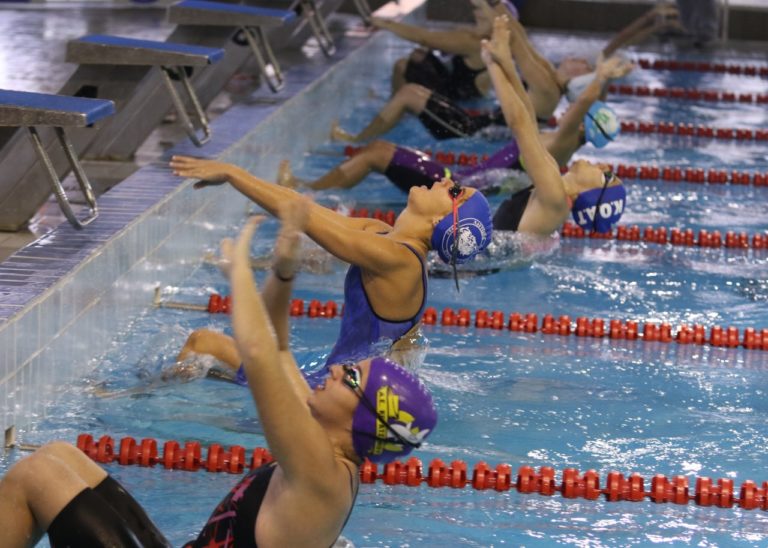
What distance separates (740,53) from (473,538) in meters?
10.7

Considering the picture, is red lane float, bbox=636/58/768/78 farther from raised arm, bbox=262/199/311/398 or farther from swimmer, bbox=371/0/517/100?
raised arm, bbox=262/199/311/398

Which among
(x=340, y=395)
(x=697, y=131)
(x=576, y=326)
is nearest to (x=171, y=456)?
(x=340, y=395)

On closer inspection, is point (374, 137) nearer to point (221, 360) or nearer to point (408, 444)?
point (221, 360)

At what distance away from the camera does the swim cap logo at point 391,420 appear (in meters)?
2.50

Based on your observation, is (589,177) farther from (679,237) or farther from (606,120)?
(679,237)

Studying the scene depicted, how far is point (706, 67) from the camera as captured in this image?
12.6 metres

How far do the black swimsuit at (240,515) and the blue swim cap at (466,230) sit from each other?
4.91 ft

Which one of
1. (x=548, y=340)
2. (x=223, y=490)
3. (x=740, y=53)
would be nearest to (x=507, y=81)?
(x=548, y=340)

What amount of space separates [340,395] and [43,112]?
2595 mm

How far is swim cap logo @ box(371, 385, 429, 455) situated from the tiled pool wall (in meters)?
2.04

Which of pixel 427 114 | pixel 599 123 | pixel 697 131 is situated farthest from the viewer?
pixel 697 131

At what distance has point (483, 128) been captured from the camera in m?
9.18

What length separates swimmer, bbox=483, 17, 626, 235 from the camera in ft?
18.9

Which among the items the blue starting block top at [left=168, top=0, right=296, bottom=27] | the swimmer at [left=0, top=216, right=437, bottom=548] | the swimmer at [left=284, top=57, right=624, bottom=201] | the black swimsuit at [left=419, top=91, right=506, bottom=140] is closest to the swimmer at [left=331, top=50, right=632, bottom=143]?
the black swimsuit at [left=419, top=91, right=506, bottom=140]
